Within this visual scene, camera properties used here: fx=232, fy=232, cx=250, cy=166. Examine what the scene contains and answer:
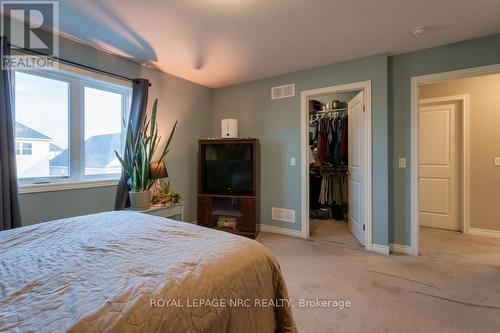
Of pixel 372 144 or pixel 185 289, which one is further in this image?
pixel 372 144

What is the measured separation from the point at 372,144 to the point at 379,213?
0.83 meters

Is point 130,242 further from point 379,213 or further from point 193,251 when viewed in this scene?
point 379,213

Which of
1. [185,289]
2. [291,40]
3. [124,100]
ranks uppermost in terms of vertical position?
[291,40]

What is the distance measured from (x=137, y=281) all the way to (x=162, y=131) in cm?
272

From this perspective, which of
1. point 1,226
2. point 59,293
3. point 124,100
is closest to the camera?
point 59,293

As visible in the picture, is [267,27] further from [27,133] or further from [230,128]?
[27,133]

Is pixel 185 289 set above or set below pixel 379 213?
above

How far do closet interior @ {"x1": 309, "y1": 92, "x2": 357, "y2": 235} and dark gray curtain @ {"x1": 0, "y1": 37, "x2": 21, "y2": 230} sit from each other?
148 inches

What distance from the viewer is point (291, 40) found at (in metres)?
2.38

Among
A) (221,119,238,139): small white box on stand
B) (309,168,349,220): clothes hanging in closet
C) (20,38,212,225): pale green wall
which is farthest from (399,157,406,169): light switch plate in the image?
(20,38,212,225): pale green wall

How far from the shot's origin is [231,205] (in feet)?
11.7

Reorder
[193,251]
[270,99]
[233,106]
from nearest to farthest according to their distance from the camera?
[193,251], [270,99], [233,106]

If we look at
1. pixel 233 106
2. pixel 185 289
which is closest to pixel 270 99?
pixel 233 106

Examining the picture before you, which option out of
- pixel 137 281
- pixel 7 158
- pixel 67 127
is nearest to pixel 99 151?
pixel 67 127
